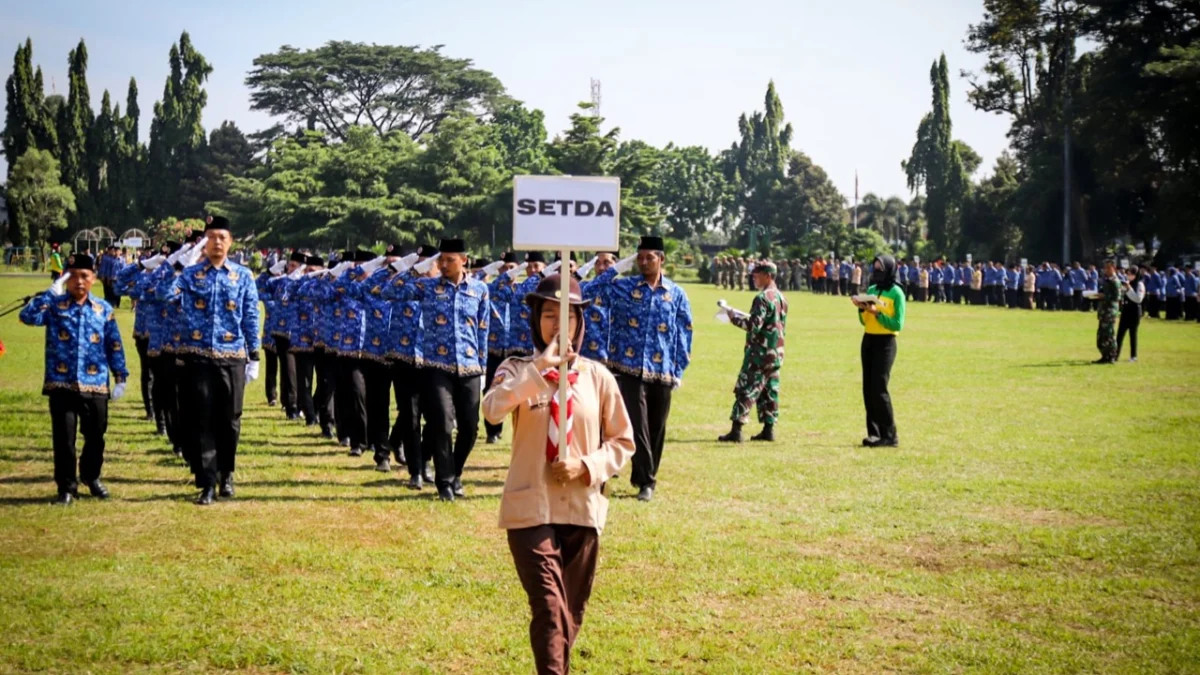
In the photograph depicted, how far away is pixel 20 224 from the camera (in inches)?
3120

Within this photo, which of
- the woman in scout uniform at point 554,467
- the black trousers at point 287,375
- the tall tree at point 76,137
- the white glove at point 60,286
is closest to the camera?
the woman in scout uniform at point 554,467

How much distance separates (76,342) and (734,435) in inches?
307

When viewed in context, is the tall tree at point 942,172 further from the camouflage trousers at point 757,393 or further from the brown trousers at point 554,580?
the brown trousers at point 554,580

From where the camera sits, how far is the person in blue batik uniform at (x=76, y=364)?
10336mm

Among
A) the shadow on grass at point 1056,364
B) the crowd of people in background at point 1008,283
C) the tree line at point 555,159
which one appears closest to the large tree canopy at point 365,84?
the tree line at point 555,159

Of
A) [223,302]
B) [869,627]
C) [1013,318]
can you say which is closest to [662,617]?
[869,627]

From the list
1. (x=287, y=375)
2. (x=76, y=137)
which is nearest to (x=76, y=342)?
(x=287, y=375)

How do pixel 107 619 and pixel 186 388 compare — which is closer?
pixel 107 619

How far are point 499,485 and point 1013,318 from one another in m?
36.5

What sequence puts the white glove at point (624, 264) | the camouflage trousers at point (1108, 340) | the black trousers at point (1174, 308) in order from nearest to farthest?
the white glove at point (624, 264)
the camouflage trousers at point (1108, 340)
the black trousers at point (1174, 308)

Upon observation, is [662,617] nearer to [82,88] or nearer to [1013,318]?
[1013,318]

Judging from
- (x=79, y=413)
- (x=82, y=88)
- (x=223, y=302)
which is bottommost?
(x=79, y=413)

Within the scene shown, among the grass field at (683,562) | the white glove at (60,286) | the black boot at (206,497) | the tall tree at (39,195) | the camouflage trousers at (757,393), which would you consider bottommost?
the grass field at (683,562)

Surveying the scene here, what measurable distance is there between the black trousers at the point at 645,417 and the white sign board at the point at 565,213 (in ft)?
16.5
